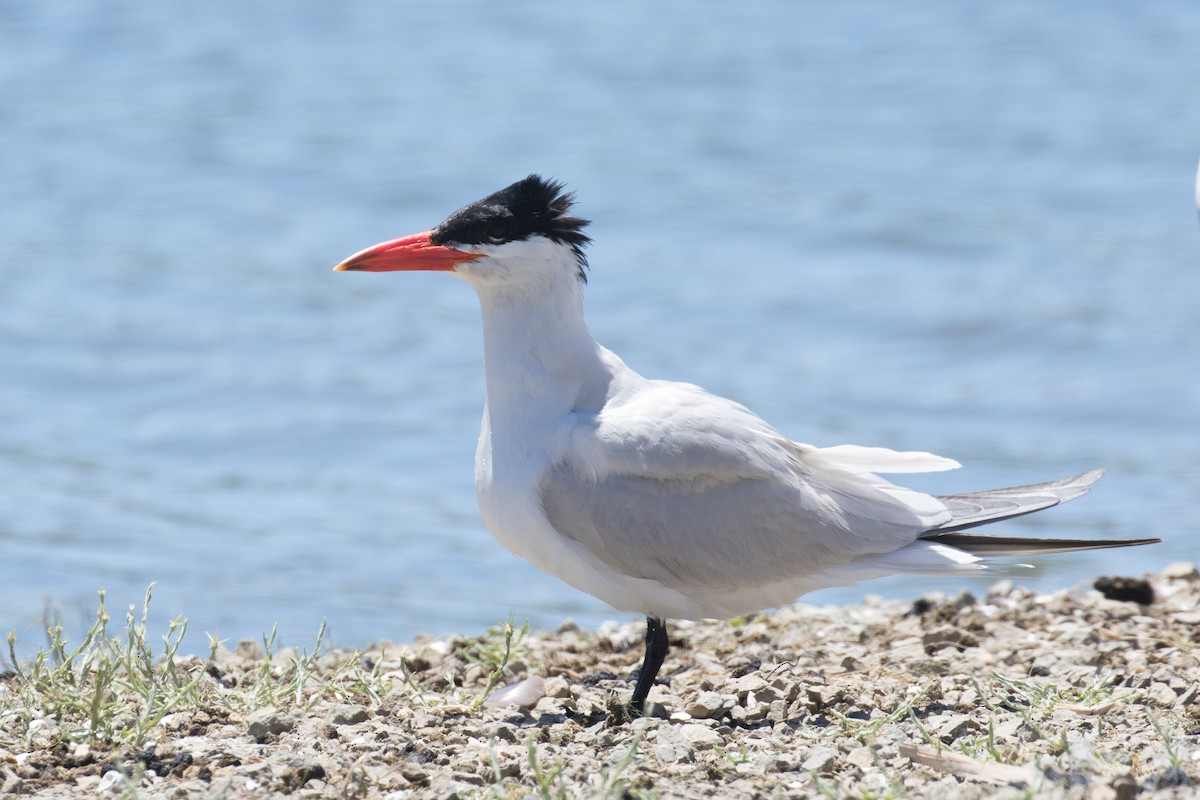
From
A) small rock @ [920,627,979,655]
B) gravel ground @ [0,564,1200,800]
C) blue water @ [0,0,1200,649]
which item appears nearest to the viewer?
gravel ground @ [0,564,1200,800]

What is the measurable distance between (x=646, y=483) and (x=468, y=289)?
6389mm

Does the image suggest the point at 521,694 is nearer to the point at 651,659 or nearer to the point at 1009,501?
the point at 651,659

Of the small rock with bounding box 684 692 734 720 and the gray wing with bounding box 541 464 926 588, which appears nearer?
the small rock with bounding box 684 692 734 720

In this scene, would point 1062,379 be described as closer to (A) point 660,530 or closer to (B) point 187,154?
(A) point 660,530

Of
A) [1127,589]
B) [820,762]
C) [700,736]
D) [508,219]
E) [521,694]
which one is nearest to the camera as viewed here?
[820,762]

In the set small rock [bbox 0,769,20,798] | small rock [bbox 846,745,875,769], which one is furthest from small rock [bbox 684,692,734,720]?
small rock [bbox 0,769,20,798]

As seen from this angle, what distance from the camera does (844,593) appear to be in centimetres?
687

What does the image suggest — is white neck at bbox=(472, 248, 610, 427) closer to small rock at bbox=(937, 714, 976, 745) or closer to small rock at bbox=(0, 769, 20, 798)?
small rock at bbox=(937, 714, 976, 745)

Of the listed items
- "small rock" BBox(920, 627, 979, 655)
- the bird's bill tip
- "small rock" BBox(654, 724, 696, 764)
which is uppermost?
the bird's bill tip

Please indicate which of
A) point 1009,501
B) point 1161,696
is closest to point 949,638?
point 1009,501

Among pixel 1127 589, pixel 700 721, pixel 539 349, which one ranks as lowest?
pixel 700 721

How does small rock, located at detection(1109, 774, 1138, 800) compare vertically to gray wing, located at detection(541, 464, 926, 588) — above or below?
below

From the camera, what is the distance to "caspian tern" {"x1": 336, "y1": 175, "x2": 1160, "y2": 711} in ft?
14.1

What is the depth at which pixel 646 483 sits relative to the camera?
4.30 m
